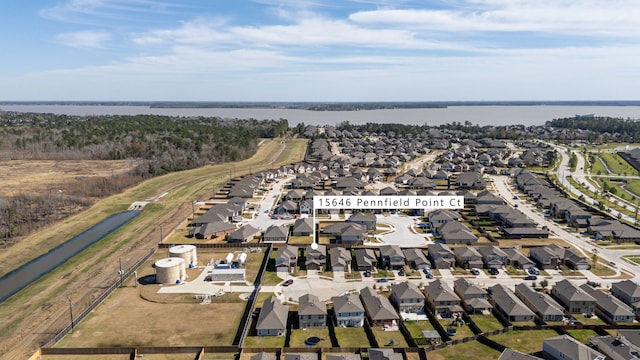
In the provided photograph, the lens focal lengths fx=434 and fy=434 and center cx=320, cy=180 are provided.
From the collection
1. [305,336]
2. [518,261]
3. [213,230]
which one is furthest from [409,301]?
[213,230]

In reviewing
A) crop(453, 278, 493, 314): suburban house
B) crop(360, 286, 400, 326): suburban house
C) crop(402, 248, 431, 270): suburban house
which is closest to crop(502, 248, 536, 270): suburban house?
crop(402, 248, 431, 270): suburban house

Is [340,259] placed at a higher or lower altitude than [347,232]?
lower

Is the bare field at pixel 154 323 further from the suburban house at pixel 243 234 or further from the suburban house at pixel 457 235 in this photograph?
the suburban house at pixel 457 235

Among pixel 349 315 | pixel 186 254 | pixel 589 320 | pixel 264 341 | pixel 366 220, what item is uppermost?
pixel 366 220

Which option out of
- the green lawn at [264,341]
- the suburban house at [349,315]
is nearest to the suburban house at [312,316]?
the suburban house at [349,315]

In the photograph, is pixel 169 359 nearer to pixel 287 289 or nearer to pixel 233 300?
pixel 233 300

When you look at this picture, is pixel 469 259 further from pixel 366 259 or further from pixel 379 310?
pixel 379 310
